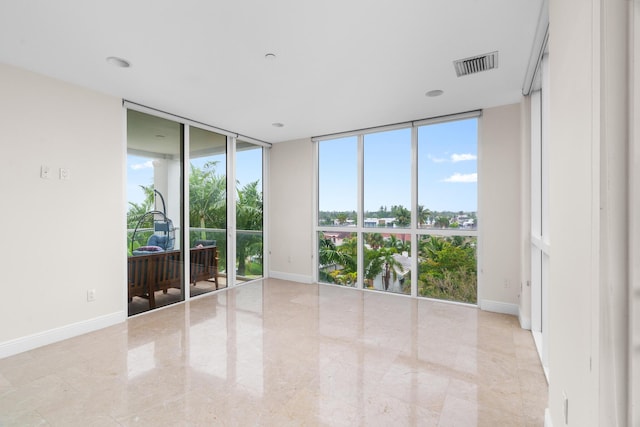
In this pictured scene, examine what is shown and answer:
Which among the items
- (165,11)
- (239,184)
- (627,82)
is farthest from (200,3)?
(239,184)

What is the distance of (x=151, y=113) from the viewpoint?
147 inches

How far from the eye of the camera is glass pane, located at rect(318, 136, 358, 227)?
4996 mm

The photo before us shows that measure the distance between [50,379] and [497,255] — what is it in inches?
182

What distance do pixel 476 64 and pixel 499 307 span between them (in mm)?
2860

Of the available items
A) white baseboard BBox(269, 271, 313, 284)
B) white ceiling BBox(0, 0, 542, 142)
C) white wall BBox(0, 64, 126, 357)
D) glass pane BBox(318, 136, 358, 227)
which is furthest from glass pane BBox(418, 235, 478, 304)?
white wall BBox(0, 64, 126, 357)

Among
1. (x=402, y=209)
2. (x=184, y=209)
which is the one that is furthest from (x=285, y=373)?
(x=402, y=209)

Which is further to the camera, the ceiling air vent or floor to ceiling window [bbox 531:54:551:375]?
floor to ceiling window [bbox 531:54:551:375]

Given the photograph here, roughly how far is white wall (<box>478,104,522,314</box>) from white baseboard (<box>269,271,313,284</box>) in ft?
8.98

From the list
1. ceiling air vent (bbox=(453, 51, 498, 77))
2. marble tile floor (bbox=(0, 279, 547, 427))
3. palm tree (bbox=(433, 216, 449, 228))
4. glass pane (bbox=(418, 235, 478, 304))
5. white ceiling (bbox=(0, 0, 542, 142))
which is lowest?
marble tile floor (bbox=(0, 279, 547, 427))

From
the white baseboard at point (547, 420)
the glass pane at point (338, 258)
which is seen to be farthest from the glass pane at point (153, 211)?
the white baseboard at point (547, 420)

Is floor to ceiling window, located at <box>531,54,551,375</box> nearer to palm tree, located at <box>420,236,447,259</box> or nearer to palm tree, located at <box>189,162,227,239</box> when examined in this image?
palm tree, located at <box>420,236,447,259</box>

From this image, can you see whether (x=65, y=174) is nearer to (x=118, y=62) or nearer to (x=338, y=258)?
(x=118, y=62)

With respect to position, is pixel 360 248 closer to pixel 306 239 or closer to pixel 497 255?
pixel 306 239

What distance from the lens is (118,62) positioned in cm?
263
